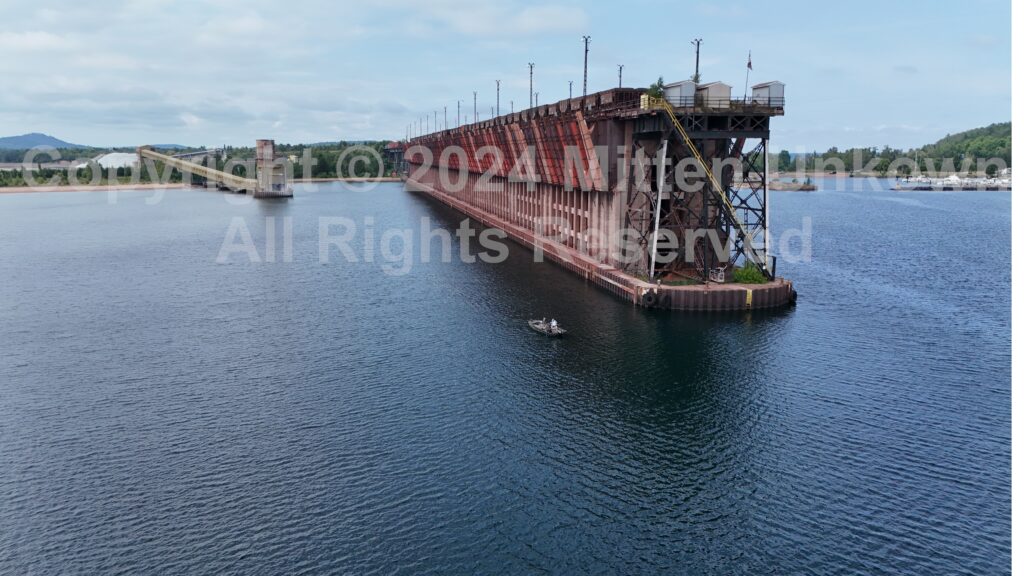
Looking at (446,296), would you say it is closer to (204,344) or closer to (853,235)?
(204,344)

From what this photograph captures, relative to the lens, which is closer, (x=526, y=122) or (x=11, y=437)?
(x=11, y=437)

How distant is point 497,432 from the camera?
129 feet

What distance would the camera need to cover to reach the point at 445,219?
150000 millimetres

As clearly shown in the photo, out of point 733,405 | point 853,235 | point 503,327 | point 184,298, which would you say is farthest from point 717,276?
point 853,235

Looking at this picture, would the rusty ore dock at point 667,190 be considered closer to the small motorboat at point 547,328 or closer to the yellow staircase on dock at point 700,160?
the yellow staircase on dock at point 700,160

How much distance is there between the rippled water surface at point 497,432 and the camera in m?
28.9

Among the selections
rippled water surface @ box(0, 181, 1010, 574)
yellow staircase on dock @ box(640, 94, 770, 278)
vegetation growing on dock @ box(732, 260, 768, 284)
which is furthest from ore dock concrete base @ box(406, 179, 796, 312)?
yellow staircase on dock @ box(640, 94, 770, 278)

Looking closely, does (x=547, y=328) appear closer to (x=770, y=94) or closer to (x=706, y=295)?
(x=706, y=295)

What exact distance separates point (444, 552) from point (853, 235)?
11600cm

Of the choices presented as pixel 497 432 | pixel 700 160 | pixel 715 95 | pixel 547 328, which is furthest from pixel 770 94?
pixel 497 432

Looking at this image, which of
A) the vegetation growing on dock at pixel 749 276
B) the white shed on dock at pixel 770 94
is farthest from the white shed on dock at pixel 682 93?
the vegetation growing on dock at pixel 749 276

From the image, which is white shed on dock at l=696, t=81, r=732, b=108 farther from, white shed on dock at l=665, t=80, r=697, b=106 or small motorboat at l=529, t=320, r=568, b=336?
small motorboat at l=529, t=320, r=568, b=336

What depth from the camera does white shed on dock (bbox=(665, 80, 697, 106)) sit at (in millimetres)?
65125

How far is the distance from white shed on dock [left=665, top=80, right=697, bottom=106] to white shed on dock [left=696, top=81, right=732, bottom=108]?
1211mm
